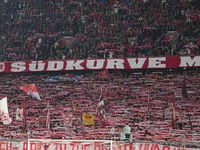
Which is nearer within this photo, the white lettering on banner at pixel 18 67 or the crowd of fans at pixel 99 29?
the crowd of fans at pixel 99 29

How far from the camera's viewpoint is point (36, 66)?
22953mm

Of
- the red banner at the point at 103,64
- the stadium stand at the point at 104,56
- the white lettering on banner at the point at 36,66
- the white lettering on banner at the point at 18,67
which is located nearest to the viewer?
the stadium stand at the point at 104,56

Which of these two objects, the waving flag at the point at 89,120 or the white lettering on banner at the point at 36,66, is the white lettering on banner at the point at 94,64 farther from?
the waving flag at the point at 89,120

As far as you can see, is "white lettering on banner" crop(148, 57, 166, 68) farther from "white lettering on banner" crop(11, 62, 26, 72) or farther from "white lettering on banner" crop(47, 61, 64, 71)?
"white lettering on banner" crop(11, 62, 26, 72)

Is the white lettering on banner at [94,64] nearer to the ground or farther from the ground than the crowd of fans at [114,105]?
farther from the ground

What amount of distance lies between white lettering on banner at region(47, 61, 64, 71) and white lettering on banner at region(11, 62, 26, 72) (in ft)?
5.60

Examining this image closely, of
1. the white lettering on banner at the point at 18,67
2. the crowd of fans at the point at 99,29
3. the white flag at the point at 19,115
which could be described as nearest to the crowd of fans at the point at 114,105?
the white flag at the point at 19,115

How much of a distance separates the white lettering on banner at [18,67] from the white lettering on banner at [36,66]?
0.48m

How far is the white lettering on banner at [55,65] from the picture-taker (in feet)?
73.8

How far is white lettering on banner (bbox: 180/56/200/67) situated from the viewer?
20.4 metres

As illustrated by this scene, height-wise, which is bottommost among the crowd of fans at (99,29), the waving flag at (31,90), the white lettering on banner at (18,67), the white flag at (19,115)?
the white flag at (19,115)

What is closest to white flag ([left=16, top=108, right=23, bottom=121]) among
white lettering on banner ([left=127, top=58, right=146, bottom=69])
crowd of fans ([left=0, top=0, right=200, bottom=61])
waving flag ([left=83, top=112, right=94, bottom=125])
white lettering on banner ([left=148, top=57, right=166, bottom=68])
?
waving flag ([left=83, top=112, right=94, bottom=125])

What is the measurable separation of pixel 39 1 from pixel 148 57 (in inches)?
387

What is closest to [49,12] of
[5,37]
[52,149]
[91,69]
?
[5,37]
